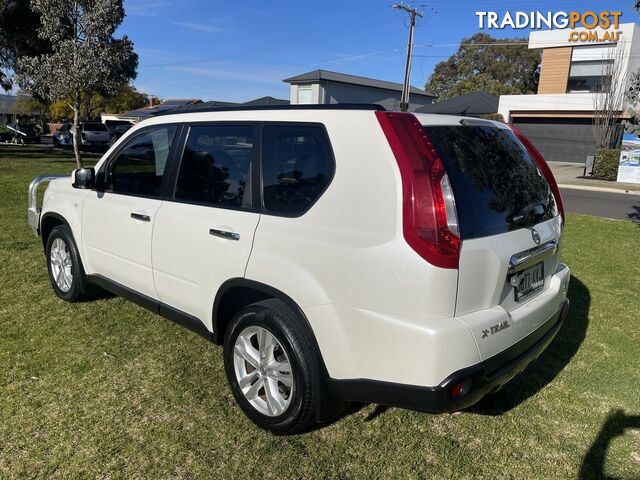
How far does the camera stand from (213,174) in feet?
10.3

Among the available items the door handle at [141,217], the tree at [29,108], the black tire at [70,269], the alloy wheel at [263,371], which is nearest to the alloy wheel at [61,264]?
the black tire at [70,269]

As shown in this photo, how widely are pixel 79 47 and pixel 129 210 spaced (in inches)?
541

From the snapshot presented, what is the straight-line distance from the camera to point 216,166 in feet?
10.3

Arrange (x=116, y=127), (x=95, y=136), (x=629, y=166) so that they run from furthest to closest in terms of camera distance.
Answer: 1. (x=116, y=127)
2. (x=95, y=136)
3. (x=629, y=166)

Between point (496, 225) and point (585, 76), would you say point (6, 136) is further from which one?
point (496, 225)

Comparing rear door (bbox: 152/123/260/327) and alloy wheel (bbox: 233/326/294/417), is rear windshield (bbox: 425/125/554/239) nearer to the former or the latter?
rear door (bbox: 152/123/260/327)

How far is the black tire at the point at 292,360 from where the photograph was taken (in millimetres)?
2553

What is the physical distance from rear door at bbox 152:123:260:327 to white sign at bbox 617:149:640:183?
73.0 ft

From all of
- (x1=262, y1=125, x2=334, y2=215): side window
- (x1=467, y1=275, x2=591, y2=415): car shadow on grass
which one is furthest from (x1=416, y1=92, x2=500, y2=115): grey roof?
(x1=262, y1=125, x2=334, y2=215): side window

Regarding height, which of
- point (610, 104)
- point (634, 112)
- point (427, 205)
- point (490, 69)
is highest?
point (490, 69)

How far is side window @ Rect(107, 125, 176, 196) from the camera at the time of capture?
11.7 feet

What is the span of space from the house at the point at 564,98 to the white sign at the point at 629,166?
28.5 ft

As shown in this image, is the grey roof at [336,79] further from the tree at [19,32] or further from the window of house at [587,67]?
the tree at [19,32]

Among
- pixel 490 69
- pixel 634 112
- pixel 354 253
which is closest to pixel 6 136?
pixel 634 112
